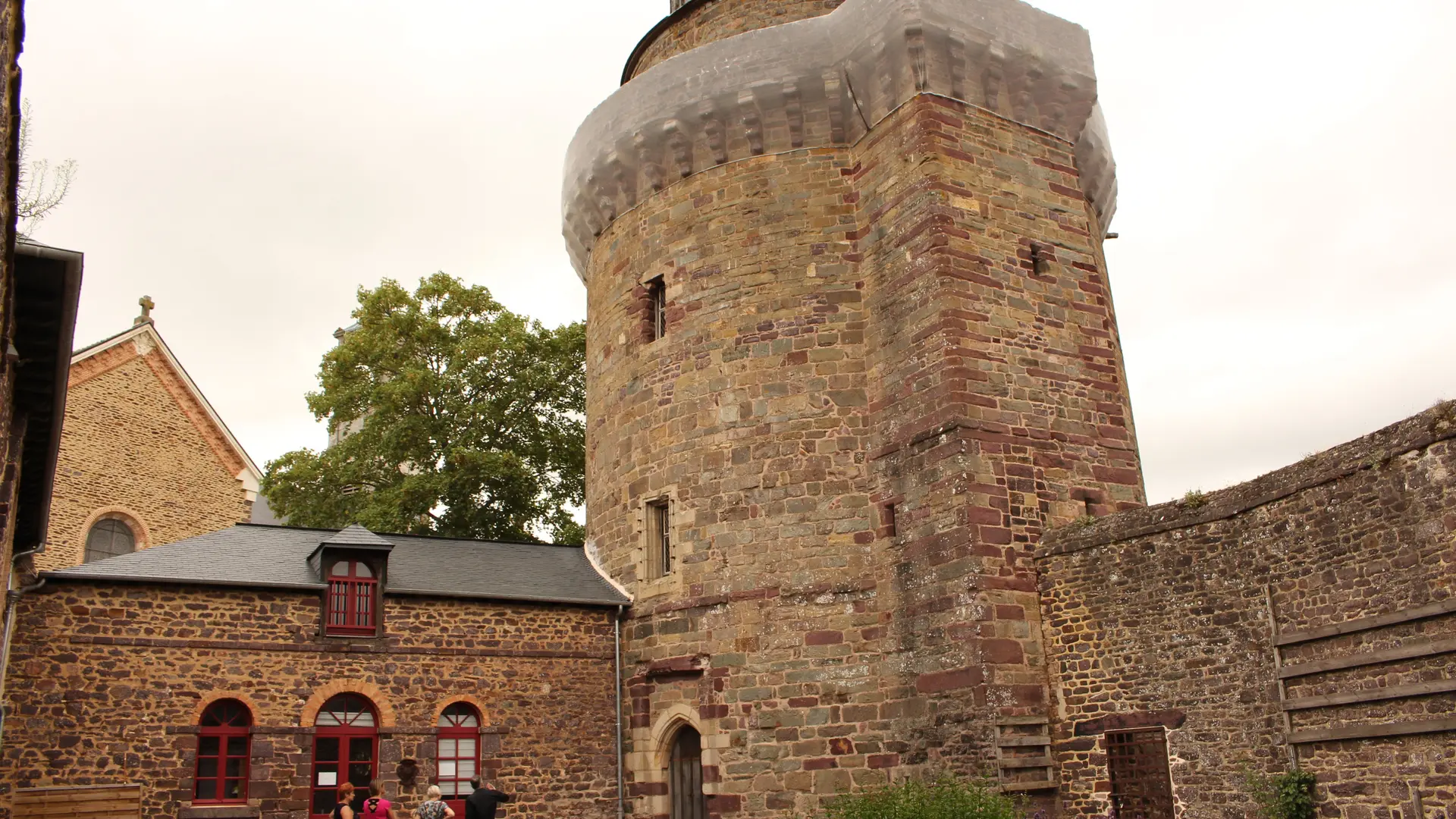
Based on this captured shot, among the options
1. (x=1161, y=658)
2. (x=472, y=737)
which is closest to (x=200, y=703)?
(x=472, y=737)

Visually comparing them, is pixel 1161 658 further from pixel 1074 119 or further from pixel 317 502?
pixel 317 502

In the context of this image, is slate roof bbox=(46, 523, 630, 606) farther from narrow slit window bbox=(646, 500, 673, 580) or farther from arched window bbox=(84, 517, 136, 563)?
arched window bbox=(84, 517, 136, 563)

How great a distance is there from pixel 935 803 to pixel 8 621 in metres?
9.19

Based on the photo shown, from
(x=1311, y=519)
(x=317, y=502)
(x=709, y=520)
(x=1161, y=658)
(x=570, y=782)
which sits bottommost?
(x=570, y=782)

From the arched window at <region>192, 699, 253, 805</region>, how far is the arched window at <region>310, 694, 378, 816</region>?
0.74 metres

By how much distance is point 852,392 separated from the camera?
13.5 meters

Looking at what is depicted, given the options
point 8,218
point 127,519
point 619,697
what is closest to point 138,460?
point 127,519

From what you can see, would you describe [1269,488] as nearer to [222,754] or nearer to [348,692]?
[348,692]

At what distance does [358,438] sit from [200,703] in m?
11.5

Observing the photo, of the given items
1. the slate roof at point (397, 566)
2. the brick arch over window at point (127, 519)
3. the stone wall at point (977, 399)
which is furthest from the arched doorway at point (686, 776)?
the brick arch over window at point (127, 519)

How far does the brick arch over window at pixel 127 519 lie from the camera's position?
21.3m

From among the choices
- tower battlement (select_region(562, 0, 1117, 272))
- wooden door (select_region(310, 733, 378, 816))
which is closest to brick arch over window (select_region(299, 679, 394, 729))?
wooden door (select_region(310, 733, 378, 816))

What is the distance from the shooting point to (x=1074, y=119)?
14414mm

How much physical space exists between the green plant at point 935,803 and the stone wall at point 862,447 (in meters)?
0.40
